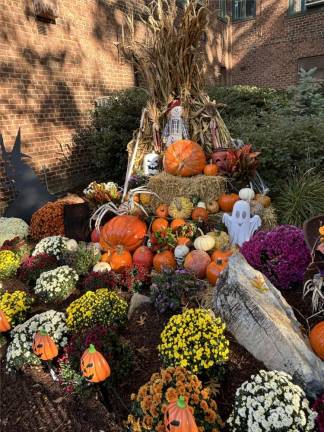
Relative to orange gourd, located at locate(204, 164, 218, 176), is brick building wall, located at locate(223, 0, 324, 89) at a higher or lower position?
higher

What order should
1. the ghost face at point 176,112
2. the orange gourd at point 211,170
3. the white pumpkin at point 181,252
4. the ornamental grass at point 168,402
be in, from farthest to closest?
1. the ghost face at point 176,112
2. the orange gourd at point 211,170
3. the white pumpkin at point 181,252
4. the ornamental grass at point 168,402

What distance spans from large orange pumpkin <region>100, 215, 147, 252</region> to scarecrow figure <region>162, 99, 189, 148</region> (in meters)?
1.63

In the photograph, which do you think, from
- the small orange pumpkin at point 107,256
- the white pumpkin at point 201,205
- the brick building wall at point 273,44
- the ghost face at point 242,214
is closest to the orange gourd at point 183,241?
the ghost face at point 242,214

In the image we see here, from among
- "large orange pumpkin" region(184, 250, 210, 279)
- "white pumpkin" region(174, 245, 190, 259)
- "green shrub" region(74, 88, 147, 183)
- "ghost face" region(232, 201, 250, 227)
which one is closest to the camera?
"large orange pumpkin" region(184, 250, 210, 279)

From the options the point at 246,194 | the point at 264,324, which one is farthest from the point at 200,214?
the point at 264,324

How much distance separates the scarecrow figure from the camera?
16.4 feet

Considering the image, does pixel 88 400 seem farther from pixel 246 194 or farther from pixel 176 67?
pixel 176 67

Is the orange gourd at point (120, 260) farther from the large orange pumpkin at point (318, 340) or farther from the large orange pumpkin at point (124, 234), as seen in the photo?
the large orange pumpkin at point (318, 340)

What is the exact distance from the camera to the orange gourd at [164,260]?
3542mm

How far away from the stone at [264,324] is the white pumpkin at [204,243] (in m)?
1.02

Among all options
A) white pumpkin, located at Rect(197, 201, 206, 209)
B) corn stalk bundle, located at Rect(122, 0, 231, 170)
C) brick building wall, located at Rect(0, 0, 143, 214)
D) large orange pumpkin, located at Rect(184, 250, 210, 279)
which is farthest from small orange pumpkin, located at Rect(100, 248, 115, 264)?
brick building wall, located at Rect(0, 0, 143, 214)

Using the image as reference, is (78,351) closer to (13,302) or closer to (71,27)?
(13,302)

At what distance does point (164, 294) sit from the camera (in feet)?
8.75

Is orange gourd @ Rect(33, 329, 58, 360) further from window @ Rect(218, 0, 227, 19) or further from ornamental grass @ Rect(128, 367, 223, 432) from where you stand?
window @ Rect(218, 0, 227, 19)
